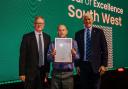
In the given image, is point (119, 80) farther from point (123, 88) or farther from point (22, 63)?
point (22, 63)

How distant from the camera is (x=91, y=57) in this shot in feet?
14.0

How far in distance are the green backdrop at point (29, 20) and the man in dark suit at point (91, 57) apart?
730 millimetres

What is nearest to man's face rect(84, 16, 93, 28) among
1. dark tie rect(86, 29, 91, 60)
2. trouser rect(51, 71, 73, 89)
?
dark tie rect(86, 29, 91, 60)

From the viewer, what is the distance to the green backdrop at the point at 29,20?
13.8 feet

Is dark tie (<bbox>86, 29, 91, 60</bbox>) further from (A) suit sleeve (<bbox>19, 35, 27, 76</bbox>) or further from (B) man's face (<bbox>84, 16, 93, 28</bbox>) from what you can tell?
(A) suit sleeve (<bbox>19, 35, 27, 76</bbox>)

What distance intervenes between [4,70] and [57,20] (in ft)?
4.29

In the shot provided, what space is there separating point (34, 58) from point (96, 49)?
0.91 meters

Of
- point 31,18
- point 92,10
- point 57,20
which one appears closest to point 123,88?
point 92,10

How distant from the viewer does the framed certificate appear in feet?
13.4

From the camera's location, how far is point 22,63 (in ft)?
13.0

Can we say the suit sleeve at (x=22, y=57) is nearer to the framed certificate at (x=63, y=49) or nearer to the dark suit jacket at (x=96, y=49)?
the framed certificate at (x=63, y=49)

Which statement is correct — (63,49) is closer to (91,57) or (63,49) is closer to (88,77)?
(91,57)

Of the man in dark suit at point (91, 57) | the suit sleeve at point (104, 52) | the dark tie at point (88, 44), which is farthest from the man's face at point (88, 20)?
the suit sleeve at point (104, 52)

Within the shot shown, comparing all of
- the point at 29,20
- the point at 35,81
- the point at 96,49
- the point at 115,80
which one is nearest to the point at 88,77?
the point at 96,49
